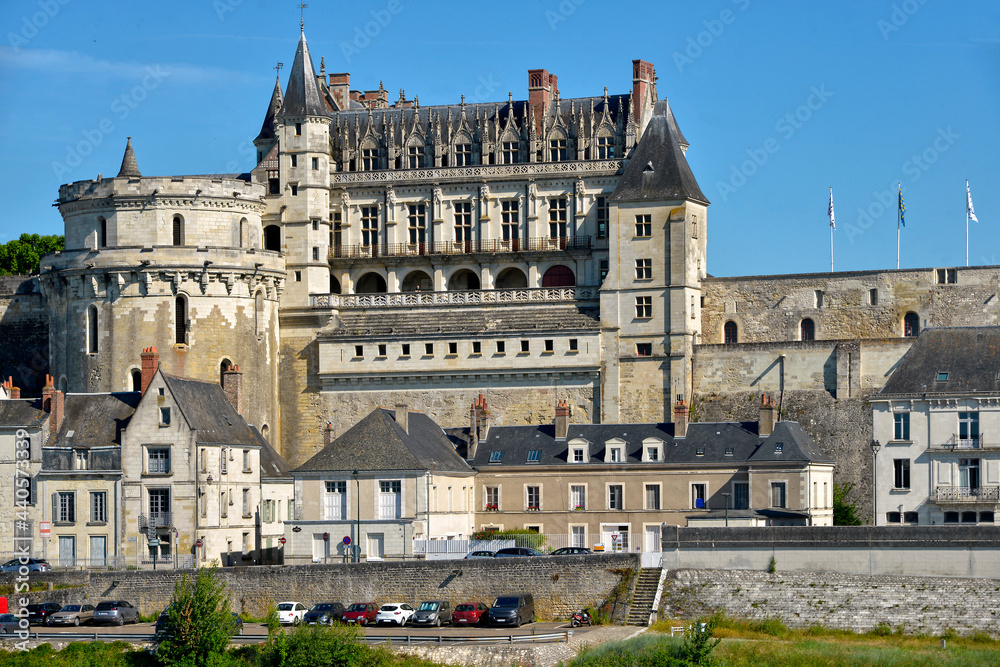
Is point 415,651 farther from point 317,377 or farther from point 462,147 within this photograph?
point 462,147

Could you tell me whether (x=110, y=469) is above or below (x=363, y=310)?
below

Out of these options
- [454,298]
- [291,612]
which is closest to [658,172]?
[454,298]

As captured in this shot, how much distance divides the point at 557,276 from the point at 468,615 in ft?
84.6

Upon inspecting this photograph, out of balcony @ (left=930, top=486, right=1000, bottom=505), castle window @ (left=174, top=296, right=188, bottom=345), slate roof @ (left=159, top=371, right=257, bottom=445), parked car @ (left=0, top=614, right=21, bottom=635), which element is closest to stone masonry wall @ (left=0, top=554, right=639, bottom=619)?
parked car @ (left=0, top=614, right=21, bottom=635)

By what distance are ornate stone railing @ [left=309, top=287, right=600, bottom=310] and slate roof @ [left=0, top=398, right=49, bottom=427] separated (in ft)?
46.9

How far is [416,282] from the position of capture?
67875mm

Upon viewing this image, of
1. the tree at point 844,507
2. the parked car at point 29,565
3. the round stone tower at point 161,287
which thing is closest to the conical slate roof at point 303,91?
the round stone tower at point 161,287

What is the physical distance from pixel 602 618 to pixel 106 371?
83.1 ft

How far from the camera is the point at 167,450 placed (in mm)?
50344

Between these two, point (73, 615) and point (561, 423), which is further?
point (561, 423)

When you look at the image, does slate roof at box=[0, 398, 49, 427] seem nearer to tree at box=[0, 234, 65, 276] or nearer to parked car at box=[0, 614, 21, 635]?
parked car at box=[0, 614, 21, 635]

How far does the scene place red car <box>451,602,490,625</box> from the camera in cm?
4181

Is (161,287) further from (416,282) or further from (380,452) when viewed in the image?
(380,452)

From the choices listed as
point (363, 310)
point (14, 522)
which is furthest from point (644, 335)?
point (14, 522)
